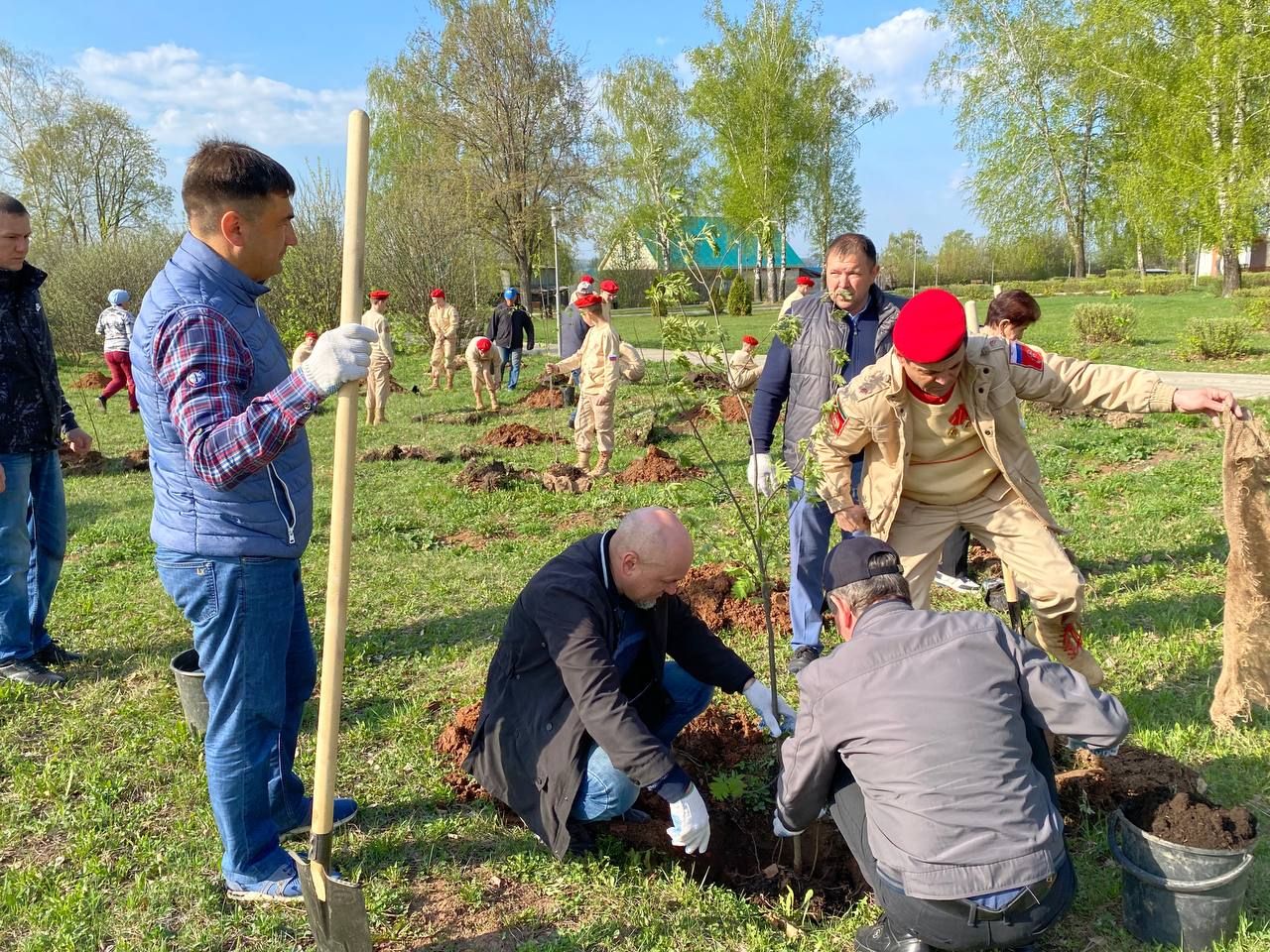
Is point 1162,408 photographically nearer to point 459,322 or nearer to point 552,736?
point 552,736

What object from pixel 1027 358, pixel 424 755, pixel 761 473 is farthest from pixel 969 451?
pixel 424 755

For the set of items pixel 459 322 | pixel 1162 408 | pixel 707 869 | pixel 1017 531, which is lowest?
pixel 707 869

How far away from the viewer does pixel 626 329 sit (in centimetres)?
2628

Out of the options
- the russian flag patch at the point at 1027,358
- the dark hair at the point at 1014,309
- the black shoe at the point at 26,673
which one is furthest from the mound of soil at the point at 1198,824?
the black shoe at the point at 26,673

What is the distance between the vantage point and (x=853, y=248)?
413 centimetres

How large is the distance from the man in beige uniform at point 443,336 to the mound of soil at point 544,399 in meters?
2.10

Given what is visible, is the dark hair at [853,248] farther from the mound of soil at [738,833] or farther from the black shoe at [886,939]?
the black shoe at [886,939]

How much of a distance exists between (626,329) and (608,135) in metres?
6.99

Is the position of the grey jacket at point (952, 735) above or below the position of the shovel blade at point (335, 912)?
above

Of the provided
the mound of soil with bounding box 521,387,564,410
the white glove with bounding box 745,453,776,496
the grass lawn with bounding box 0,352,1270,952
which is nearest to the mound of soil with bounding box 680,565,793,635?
the grass lawn with bounding box 0,352,1270,952

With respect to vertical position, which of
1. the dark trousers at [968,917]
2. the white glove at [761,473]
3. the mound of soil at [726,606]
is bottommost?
the dark trousers at [968,917]

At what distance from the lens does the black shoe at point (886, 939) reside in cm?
231

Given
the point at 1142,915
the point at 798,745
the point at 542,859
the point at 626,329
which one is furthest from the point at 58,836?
the point at 626,329

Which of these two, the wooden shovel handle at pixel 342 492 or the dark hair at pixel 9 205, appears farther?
the dark hair at pixel 9 205
